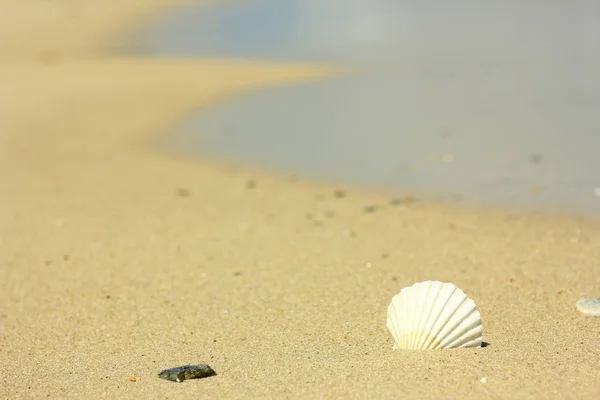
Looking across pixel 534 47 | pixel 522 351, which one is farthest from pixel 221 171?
pixel 534 47

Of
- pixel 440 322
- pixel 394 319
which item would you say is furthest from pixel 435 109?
pixel 440 322

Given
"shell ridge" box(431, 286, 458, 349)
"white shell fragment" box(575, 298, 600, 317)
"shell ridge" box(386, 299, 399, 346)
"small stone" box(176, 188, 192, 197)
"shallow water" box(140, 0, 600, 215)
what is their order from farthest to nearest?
"small stone" box(176, 188, 192, 197) → "shallow water" box(140, 0, 600, 215) → "white shell fragment" box(575, 298, 600, 317) → "shell ridge" box(386, 299, 399, 346) → "shell ridge" box(431, 286, 458, 349)

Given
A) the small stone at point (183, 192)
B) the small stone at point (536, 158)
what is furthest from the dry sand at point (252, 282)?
the small stone at point (536, 158)

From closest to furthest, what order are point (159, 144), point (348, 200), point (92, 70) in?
point (348, 200) → point (159, 144) → point (92, 70)

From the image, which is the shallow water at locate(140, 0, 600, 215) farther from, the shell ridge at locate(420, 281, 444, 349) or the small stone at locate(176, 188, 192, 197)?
the shell ridge at locate(420, 281, 444, 349)

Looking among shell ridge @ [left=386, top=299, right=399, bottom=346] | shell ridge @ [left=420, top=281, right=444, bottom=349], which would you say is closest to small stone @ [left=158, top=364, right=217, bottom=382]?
shell ridge @ [left=386, top=299, right=399, bottom=346]

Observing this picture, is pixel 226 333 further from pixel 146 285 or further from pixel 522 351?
pixel 522 351
